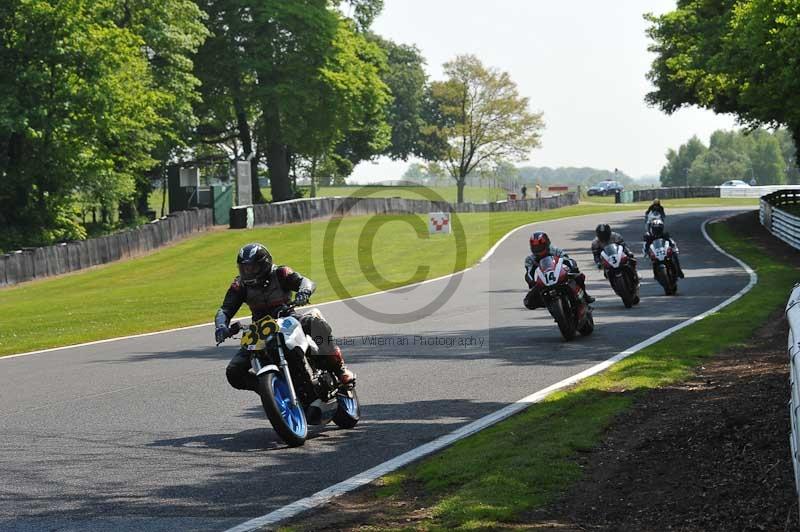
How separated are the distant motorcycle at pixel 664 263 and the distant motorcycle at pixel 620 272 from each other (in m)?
1.81

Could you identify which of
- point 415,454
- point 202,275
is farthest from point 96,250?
point 415,454

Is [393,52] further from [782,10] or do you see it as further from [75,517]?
[75,517]

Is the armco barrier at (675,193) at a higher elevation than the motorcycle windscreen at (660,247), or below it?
higher

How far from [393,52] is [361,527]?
11457 centimetres

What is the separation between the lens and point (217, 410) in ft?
35.7

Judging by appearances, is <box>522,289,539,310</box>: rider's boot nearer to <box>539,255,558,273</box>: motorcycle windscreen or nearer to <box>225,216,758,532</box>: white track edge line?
<box>539,255,558,273</box>: motorcycle windscreen

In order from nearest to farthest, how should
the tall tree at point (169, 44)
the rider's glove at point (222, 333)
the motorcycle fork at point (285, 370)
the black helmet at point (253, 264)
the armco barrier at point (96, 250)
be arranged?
the motorcycle fork at point (285, 370), the rider's glove at point (222, 333), the black helmet at point (253, 264), the armco barrier at point (96, 250), the tall tree at point (169, 44)

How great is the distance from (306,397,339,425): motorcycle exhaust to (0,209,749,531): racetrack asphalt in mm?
174

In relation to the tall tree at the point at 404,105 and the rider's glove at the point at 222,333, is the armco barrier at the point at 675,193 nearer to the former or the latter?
the tall tree at the point at 404,105

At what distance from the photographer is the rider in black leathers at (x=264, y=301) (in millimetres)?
9250

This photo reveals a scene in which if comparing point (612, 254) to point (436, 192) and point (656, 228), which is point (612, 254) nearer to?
point (656, 228)

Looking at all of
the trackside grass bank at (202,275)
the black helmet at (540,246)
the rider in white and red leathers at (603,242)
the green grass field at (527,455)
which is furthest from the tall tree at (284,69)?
the green grass field at (527,455)

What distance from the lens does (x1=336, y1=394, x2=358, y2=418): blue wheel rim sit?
9734 mm

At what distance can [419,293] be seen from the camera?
26.2 m
